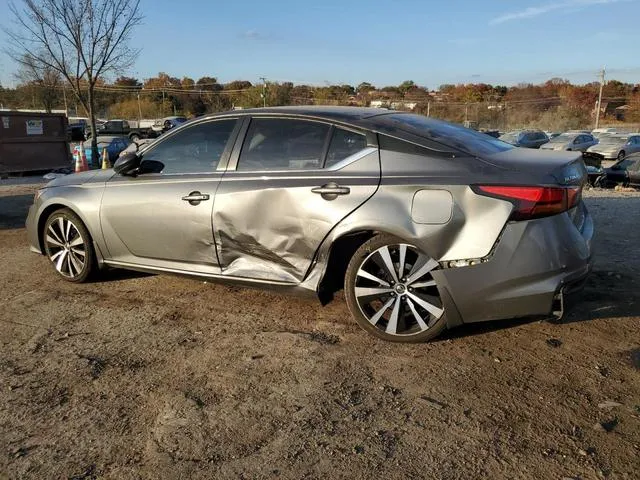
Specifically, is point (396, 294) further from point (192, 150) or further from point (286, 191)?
point (192, 150)

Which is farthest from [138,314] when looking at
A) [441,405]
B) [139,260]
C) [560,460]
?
[560,460]

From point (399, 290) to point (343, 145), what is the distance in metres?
1.09

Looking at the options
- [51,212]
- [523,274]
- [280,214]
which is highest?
[280,214]

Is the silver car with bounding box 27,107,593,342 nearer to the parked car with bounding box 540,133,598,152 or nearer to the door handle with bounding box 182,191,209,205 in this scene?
the door handle with bounding box 182,191,209,205

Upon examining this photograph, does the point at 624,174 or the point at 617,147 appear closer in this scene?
the point at 624,174

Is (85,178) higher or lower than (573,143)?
higher

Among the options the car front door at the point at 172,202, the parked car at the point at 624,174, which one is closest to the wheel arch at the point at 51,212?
the car front door at the point at 172,202

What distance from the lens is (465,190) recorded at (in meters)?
3.38

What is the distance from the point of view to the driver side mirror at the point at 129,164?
15.3 ft

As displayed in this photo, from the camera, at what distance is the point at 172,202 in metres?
4.36

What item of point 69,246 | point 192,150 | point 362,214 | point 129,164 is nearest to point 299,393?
point 362,214

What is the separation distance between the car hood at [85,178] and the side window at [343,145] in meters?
2.15

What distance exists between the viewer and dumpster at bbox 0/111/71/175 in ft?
49.2

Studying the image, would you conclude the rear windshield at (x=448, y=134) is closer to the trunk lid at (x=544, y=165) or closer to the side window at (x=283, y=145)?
the trunk lid at (x=544, y=165)
